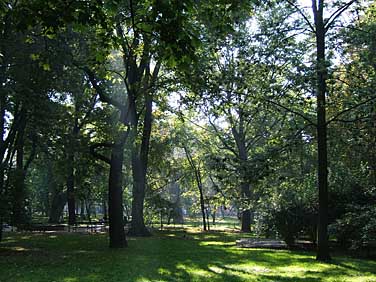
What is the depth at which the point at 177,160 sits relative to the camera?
42312 mm

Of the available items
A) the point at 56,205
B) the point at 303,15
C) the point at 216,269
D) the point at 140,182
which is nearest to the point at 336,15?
the point at 303,15

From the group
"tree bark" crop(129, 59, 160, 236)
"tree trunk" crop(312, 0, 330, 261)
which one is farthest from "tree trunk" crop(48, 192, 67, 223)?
"tree trunk" crop(312, 0, 330, 261)

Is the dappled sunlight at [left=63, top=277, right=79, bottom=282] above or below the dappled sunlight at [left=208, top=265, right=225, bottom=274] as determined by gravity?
above

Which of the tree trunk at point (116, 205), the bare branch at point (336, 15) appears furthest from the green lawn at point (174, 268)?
the bare branch at point (336, 15)

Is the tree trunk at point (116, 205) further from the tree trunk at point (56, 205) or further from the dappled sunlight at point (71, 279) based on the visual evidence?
the tree trunk at point (56, 205)

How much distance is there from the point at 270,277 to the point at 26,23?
756 centimetres

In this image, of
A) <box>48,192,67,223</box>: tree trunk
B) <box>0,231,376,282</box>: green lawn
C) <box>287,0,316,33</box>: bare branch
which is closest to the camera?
<box>0,231,376,282</box>: green lawn

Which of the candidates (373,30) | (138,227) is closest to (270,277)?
(373,30)

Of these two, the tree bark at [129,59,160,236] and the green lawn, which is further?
the tree bark at [129,59,160,236]

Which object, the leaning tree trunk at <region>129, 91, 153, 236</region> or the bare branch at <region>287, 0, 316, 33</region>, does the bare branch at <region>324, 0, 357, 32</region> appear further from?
the leaning tree trunk at <region>129, 91, 153, 236</region>

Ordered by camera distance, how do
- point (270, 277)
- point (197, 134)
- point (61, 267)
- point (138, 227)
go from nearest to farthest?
point (270, 277)
point (61, 267)
point (138, 227)
point (197, 134)

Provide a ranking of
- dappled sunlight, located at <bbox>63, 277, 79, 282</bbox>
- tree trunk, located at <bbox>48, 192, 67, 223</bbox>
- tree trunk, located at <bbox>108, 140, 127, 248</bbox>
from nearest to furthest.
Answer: dappled sunlight, located at <bbox>63, 277, 79, 282</bbox>
tree trunk, located at <bbox>108, 140, 127, 248</bbox>
tree trunk, located at <bbox>48, 192, 67, 223</bbox>

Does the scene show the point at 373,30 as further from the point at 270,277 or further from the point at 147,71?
the point at 147,71

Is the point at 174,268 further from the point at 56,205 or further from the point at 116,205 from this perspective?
the point at 56,205
